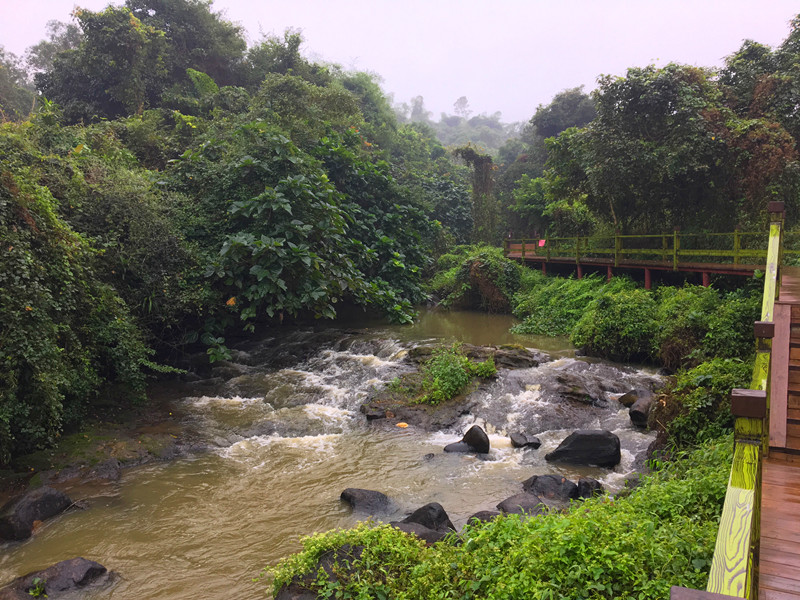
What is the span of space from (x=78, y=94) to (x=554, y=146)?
18634 mm

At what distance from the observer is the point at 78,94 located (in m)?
19.6

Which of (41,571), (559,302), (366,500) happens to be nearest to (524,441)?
(366,500)

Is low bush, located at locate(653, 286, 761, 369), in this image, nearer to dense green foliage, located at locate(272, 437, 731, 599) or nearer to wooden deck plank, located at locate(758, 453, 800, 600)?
dense green foliage, located at locate(272, 437, 731, 599)

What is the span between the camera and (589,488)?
606 cm

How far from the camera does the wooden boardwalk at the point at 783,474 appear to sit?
2717 mm

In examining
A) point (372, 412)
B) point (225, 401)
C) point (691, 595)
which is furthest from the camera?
point (225, 401)

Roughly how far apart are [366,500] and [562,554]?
332cm

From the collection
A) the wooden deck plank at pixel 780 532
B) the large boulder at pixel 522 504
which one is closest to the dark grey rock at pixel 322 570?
the large boulder at pixel 522 504

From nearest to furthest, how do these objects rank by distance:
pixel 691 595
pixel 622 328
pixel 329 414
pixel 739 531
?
pixel 691 595 < pixel 739 531 < pixel 329 414 < pixel 622 328

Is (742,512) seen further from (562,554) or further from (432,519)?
(432,519)

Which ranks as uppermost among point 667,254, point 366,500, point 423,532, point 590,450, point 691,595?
point 667,254

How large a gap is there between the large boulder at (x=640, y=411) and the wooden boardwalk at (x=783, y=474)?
2.64m

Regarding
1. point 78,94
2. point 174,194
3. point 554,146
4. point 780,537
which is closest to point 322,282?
point 174,194

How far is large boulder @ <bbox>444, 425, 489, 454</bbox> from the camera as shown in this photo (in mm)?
Result: 7809
